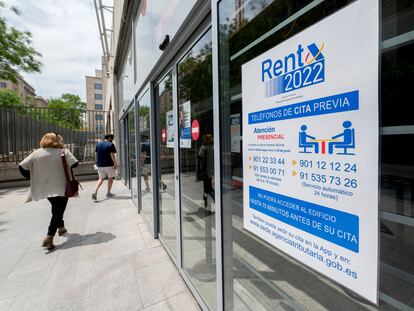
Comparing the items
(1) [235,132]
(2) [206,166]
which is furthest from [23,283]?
(1) [235,132]

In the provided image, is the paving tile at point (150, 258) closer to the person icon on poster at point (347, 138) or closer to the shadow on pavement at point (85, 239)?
the shadow on pavement at point (85, 239)

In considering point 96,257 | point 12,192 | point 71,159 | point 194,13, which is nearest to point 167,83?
point 194,13

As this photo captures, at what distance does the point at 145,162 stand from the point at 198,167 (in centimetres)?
258

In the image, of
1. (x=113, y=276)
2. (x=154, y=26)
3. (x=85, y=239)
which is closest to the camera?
(x=113, y=276)

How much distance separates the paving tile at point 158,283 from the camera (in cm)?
251

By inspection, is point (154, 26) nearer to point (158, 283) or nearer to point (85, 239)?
point (158, 283)

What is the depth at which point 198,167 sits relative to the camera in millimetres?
2402

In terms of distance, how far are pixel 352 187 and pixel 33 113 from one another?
12.3 meters

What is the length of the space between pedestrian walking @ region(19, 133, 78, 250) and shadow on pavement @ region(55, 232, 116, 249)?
0.24 meters

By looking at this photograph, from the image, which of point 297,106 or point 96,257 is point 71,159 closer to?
point 96,257

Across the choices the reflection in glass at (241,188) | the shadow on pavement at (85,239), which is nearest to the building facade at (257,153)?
the reflection in glass at (241,188)

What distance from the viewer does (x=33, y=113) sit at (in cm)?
1024

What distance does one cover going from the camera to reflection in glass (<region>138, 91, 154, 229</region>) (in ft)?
14.3

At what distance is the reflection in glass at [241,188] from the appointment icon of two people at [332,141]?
105mm
